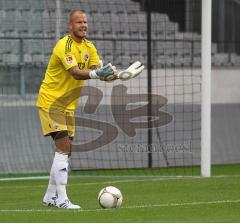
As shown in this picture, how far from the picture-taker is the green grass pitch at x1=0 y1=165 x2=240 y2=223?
846 centimetres

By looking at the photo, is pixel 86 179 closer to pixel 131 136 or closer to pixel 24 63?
pixel 131 136

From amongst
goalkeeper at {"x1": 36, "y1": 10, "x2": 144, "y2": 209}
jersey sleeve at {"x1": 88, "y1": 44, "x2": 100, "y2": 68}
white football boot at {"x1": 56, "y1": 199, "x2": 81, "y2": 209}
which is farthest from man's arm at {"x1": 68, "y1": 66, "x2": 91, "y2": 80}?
white football boot at {"x1": 56, "y1": 199, "x2": 81, "y2": 209}

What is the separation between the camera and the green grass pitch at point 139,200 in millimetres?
8461

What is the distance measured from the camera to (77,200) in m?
10.2

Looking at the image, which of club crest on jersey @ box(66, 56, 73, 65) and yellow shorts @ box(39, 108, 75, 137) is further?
yellow shorts @ box(39, 108, 75, 137)

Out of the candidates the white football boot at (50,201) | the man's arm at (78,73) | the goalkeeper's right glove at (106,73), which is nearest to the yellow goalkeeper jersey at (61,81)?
the man's arm at (78,73)

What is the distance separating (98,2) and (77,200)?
26.1ft

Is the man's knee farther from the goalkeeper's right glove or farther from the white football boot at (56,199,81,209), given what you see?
the goalkeeper's right glove

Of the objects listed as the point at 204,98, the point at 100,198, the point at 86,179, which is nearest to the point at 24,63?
the point at 86,179

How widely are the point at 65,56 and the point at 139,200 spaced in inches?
82.5

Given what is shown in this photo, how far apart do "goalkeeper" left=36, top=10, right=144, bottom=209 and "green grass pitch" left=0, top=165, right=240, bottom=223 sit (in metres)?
0.34

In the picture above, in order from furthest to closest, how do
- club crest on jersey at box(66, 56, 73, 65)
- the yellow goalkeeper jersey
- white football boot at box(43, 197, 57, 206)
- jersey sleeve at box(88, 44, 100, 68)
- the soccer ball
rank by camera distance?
1. jersey sleeve at box(88, 44, 100, 68)
2. white football boot at box(43, 197, 57, 206)
3. the yellow goalkeeper jersey
4. club crest on jersey at box(66, 56, 73, 65)
5. the soccer ball

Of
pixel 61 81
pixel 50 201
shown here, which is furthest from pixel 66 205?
pixel 61 81

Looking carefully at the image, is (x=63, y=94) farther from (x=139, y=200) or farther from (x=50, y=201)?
(x=139, y=200)
